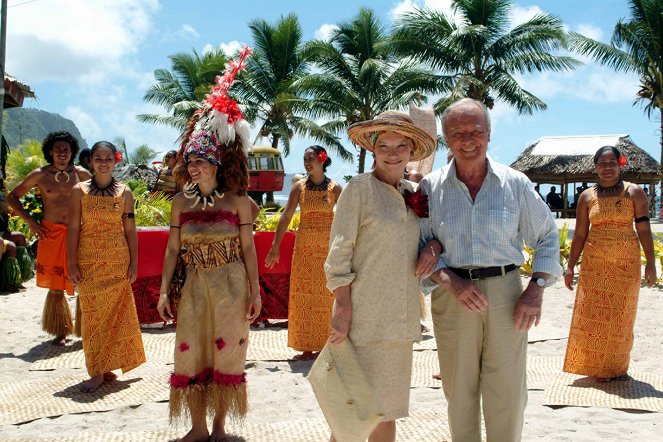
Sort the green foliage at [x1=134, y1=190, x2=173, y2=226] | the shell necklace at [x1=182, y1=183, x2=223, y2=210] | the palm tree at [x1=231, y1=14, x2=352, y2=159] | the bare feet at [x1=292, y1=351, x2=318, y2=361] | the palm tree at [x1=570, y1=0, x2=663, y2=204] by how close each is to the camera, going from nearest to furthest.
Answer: the shell necklace at [x1=182, y1=183, x2=223, y2=210]
the bare feet at [x1=292, y1=351, x2=318, y2=361]
the green foliage at [x1=134, y1=190, x2=173, y2=226]
the palm tree at [x1=570, y1=0, x2=663, y2=204]
the palm tree at [x1=231, y1=14, x2=352, y2=159]

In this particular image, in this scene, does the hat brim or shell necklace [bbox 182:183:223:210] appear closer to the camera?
the hat brim

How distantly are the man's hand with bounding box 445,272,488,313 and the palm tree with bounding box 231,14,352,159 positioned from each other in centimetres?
3145

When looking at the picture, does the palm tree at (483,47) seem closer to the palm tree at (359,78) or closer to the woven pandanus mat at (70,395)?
the palm tree at (359,78)

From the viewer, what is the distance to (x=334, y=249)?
2959mm

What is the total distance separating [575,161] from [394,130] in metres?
31.9

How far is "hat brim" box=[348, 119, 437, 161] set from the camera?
2.98 metres

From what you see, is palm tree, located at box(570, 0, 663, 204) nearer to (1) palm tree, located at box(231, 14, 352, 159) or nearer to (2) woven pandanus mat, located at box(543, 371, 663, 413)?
(1) palm tree, located at box(231, 14, 352, 159)

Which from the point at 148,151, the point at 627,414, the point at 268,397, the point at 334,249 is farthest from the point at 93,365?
the point at 148,151

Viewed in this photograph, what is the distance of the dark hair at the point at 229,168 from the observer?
3.99 meters

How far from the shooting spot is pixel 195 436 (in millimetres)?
3818

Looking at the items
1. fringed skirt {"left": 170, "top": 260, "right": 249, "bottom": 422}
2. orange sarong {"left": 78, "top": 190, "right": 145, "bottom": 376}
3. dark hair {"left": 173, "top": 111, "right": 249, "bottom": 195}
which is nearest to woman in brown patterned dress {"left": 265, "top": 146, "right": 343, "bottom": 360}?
orange sarong {"left": 78, "top": 190, "right": 145, "bottom": 376}

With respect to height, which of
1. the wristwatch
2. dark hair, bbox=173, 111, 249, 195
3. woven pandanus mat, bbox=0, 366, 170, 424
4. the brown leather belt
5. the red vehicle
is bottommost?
woven pandanus mat, bbox=0, 366, 170, 424

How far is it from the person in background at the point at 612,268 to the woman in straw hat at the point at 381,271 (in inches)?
109

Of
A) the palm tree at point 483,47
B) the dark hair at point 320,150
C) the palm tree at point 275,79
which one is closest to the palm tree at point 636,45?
the palm tree at point 483,47
